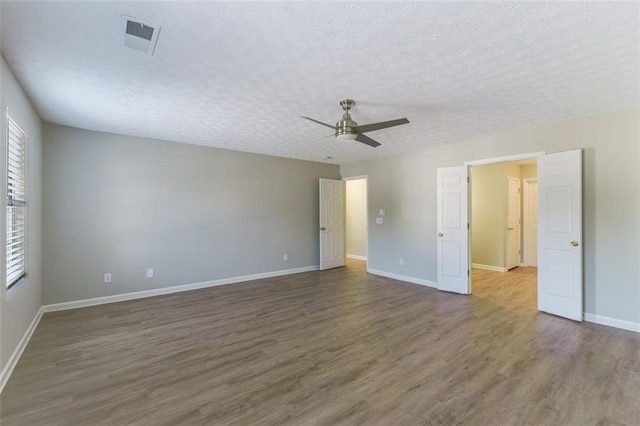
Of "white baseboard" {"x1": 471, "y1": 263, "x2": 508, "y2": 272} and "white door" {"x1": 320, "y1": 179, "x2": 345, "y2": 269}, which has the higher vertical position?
"white door" {"x1": 320, "y1": 179, "x2": 345, "y2": 269}

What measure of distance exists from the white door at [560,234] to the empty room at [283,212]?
25 mm

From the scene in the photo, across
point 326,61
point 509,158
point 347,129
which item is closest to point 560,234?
point 509,158

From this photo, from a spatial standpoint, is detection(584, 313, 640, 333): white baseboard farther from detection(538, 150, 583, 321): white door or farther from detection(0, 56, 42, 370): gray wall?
detection(0, 56, 42, 370): gray wall

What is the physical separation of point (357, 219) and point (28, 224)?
6.92 m

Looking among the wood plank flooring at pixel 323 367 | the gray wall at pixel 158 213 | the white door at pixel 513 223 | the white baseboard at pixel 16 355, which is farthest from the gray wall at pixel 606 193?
the white baseboard at pixel 16 355

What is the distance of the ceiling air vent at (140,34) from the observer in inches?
74.0

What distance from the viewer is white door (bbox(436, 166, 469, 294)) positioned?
4.82 meters

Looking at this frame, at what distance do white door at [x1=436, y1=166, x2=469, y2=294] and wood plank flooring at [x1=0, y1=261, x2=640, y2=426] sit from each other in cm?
64

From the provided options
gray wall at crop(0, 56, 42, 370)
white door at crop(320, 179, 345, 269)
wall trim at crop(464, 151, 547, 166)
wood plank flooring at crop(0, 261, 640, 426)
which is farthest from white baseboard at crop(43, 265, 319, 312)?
wall trim at crop(464, 151, 547, 166)

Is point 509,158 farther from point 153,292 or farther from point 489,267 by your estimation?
point 153,292

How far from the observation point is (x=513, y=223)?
22.6ft

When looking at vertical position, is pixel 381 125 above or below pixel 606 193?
above

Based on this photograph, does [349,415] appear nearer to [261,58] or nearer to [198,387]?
[198,387]

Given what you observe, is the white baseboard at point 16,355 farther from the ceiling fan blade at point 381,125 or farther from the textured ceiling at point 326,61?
the ceiling fan blade at point 381,125
